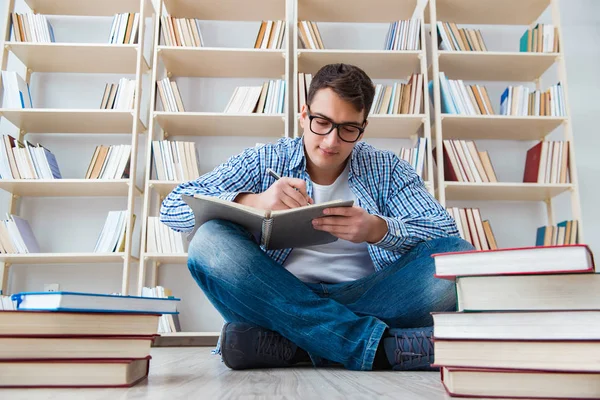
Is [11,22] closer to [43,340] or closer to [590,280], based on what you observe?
[43,340]

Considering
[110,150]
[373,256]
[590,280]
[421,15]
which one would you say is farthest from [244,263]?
[421,15]

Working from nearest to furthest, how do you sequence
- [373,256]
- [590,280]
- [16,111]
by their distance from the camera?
[590,280] < [373,256] < [16,111]

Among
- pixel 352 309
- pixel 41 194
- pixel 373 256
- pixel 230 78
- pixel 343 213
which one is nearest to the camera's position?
pixel 343 213

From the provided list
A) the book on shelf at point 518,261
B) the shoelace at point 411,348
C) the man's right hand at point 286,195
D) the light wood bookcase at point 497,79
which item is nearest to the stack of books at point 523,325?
the book on shelf at point 518,261

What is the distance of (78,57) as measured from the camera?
308 centimetres

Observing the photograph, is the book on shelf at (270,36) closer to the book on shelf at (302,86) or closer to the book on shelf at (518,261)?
the book on shelf at (302,86)

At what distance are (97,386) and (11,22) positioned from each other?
8.99ft

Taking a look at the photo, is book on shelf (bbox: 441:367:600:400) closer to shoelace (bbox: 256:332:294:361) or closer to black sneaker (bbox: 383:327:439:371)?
black sneaker (bbox: 383:327:439:371)

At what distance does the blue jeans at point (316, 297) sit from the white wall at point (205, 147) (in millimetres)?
1841

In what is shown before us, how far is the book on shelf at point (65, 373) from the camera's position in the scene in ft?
2.98

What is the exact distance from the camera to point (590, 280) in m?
0.77

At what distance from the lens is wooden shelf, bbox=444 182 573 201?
9.51 ft

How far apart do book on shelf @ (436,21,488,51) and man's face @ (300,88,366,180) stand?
1756mm

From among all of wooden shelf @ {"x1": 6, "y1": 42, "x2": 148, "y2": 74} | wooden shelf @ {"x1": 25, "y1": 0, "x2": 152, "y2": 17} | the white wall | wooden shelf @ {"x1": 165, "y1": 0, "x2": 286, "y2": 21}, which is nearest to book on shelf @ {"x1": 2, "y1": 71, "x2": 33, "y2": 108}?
wooden shelf @ {"x1": 6, "y1": 42, "x2": 148, "y2": 74}
